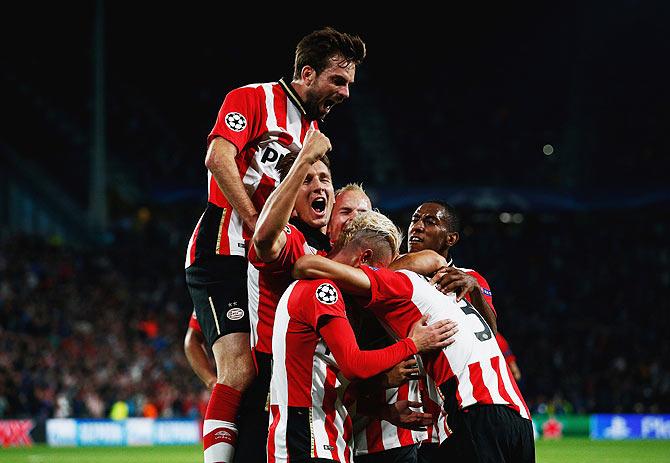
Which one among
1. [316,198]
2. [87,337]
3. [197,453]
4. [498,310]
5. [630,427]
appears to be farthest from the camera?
[498,310]

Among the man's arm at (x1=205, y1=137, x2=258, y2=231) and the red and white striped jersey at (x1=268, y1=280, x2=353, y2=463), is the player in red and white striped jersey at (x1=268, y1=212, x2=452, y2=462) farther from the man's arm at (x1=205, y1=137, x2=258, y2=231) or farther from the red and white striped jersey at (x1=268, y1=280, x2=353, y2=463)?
the man's arm at (x1=205, y1=137, x2=258, y2=231)

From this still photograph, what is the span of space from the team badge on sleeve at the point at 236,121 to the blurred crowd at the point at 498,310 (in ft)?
54.2

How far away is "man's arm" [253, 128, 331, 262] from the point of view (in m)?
4.93

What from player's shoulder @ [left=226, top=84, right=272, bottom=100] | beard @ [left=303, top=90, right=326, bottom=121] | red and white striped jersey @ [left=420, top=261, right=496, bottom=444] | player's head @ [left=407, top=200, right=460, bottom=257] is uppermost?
player's shoulder @ [left=226, top=84, right=272, bottom=100]

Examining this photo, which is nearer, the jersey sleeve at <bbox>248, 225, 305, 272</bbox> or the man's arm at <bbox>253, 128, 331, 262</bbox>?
the man's arm at <bbox>253, 128, 331, 262</bbox>

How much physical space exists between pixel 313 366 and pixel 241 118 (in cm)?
159

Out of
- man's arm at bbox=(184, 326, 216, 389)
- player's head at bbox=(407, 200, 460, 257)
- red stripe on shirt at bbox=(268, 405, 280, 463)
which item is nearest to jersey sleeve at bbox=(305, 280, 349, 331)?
red stripe on shirt at bbox=(268, 405, 280, 463)

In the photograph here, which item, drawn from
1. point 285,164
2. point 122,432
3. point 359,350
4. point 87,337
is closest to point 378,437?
point 359,350

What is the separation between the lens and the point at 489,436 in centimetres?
503

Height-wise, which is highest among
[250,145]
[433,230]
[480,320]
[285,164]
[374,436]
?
[250,145]

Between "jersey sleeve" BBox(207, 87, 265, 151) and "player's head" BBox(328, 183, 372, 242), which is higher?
"jersey sleeve" BBox(207, 87, 265, 151)

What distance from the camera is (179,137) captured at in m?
32.8

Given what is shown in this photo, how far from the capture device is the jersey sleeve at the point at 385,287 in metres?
4.95

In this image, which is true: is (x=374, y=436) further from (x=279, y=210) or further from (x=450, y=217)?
(x=450, y=217)
